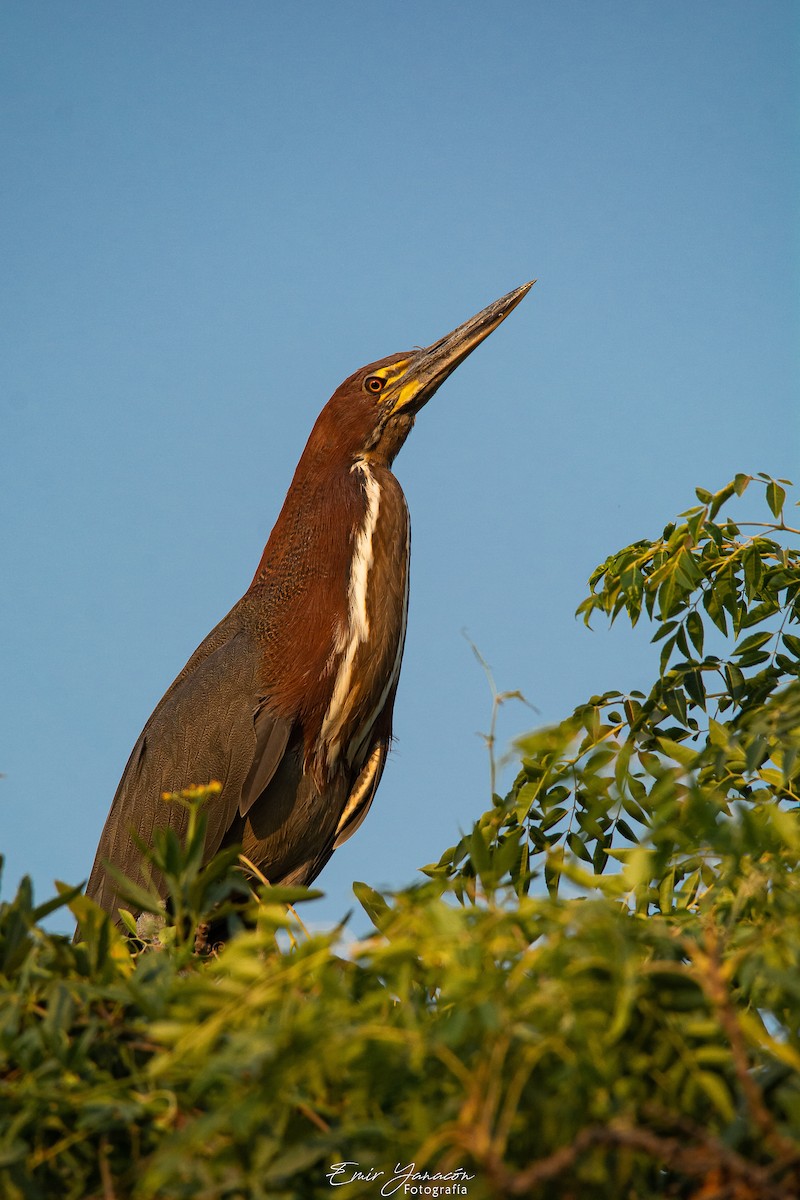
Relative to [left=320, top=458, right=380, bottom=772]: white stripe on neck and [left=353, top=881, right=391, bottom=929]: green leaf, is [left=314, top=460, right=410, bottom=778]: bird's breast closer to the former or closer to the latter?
[left=320, top=458, right=380, bottom=772]: white stripe on neck

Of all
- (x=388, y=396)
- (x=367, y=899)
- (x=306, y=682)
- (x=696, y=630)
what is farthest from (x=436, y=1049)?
(x=388, y=396)

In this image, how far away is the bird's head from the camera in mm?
4250

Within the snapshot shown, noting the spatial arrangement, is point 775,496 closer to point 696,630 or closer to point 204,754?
point 696,630

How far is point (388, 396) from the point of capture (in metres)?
4.30

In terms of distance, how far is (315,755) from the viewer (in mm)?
3801

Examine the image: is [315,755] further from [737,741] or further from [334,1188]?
[334,1188]

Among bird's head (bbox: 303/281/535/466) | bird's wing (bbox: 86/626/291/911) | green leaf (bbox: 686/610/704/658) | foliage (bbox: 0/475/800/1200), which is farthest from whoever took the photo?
bird's head (bbox: 303/281/535/466)

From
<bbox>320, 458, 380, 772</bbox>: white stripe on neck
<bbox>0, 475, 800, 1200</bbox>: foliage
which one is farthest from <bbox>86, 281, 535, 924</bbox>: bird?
<bbox>0, 475, 800, 1200</bbox>: foliage

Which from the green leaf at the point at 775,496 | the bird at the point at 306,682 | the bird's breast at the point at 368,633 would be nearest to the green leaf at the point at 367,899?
the green leaf at the point at 775,496

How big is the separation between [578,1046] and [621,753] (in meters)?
1.10

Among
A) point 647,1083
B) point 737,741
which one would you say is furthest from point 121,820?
point 647,1083

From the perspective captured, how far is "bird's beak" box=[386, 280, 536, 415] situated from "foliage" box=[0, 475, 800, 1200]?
2.95 meters

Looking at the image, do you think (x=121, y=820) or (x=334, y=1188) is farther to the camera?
(x=121, y=820)

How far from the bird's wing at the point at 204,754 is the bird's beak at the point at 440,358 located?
101 cm
